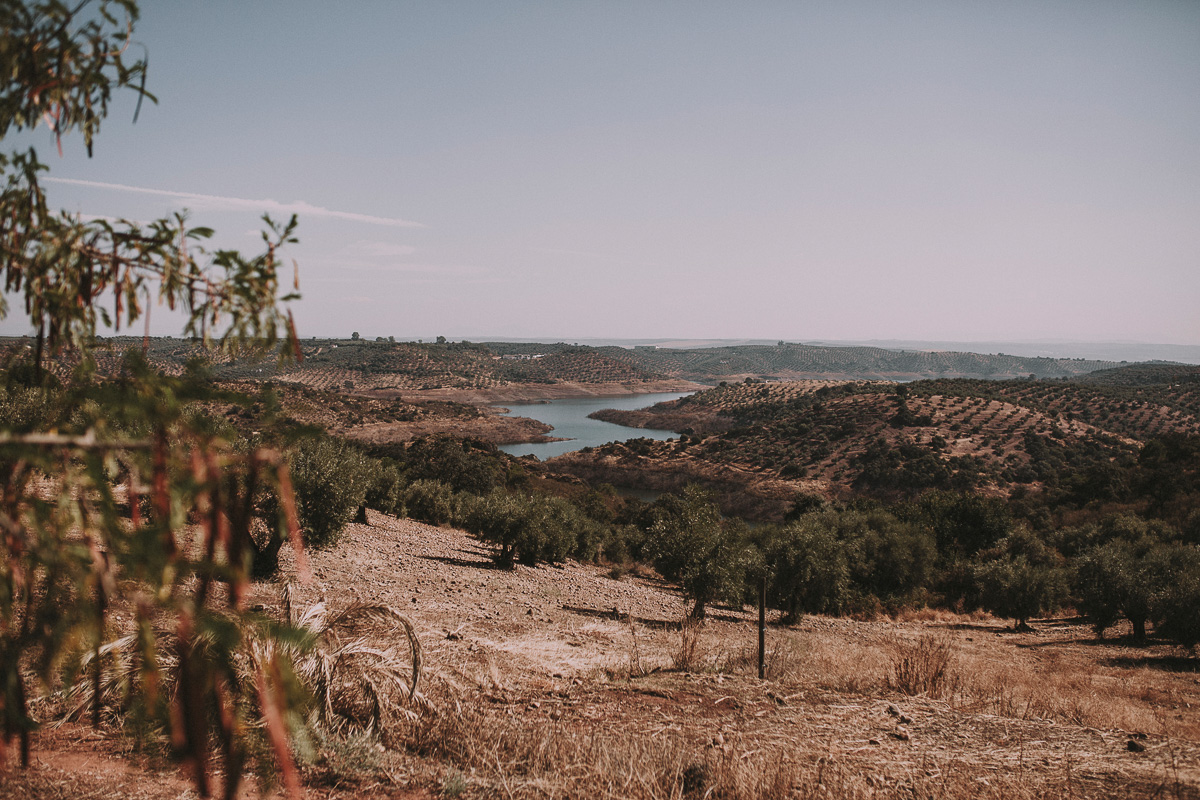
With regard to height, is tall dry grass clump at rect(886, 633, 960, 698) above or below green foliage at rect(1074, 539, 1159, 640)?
above

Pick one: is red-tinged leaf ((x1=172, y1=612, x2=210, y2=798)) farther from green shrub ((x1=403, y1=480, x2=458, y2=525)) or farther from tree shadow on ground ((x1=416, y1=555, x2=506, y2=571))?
green shrub ((x1=403, y1=480, x2=458, y2=525))

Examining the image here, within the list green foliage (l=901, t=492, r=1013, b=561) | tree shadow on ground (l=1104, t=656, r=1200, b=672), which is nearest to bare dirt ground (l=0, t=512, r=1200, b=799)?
tree shadow on ground (l=1104, t=656, r=1200, b=672)

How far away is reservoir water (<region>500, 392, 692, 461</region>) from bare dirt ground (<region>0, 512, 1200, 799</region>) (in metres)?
64.9

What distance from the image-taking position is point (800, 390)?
364ft

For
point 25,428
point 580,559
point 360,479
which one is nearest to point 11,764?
point 25,428

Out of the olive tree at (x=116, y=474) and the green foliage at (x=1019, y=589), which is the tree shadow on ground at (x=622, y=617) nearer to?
the olive tree at (x=116, y=474)

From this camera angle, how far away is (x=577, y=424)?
118062mm

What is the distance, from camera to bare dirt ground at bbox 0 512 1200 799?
462cm

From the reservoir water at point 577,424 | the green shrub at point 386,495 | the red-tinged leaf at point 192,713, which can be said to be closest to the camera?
the red-tinged leaf at point 192,713

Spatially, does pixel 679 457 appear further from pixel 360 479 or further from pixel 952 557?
pixel 360 479

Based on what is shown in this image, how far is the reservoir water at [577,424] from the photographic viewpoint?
88000mm

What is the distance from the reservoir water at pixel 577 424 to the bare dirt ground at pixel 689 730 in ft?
213

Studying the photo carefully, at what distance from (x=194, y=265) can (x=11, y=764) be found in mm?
3492

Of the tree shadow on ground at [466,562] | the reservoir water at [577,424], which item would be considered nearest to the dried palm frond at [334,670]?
the tree shadow on ground at [466,562]
